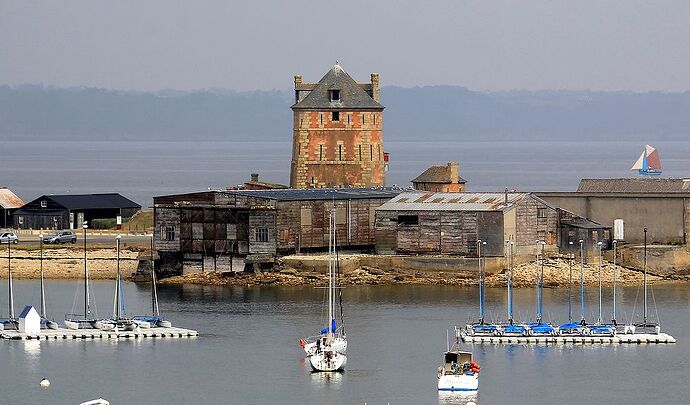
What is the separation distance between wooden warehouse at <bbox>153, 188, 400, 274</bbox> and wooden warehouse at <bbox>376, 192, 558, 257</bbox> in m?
1.59

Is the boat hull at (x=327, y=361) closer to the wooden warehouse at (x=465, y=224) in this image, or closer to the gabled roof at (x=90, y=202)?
the wooden warehouse at (x=465, y=224)

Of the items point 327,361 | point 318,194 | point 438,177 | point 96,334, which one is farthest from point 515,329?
point 438,177

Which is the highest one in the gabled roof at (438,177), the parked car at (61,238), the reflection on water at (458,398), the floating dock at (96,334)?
the gabled roof at (438,177)

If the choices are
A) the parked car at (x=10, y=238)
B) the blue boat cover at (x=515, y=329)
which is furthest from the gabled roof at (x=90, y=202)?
the blue boat cover at (x=515, y=329)

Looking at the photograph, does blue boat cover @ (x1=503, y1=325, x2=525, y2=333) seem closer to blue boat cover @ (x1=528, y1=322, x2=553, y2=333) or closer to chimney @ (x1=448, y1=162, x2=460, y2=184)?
blue boat cover @ (x1=528, y1=322, x2=553, y2=333)

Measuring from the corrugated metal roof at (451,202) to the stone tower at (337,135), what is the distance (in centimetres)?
951

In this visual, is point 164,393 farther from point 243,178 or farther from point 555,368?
point 243,178

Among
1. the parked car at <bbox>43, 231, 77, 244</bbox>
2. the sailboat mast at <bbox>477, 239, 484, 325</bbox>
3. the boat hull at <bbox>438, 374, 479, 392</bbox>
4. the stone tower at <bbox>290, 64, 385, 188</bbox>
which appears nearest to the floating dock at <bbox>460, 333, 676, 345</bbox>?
the sailboat mast at <bbox>477, 239, 484, 325</bbox>

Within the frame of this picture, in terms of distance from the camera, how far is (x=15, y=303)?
2945 inches

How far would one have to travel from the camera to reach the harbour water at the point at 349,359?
181 feet

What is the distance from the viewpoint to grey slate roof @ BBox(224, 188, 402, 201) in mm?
83625

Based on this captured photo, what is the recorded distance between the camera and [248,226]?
82625 millimetres

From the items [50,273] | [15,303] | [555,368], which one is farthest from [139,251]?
[555,368]

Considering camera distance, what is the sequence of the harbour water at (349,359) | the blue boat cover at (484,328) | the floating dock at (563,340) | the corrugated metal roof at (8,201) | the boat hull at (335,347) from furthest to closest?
the corrugated metal roof at (8,201) → the blue boat cover at (484,328) → the floating dock at (563,340) → the boat hull at (335,347) → the harbour water at (349,359)
